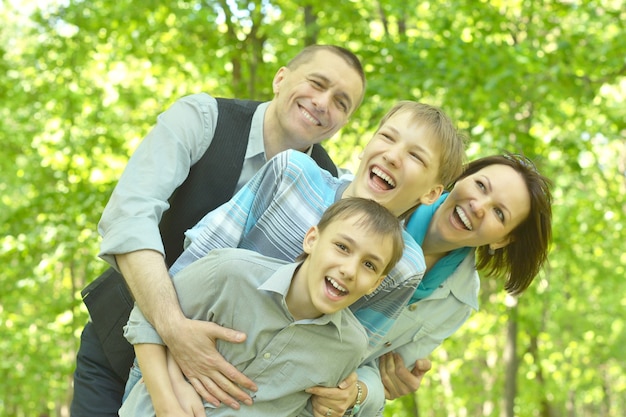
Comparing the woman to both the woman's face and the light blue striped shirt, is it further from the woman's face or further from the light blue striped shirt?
the light blue striped shirt

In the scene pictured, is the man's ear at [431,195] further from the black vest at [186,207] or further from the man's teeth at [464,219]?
the black vest at [186,207]

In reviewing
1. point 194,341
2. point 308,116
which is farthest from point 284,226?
point 308,116

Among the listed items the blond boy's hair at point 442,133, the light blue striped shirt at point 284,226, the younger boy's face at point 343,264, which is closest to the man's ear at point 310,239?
the younger boy's face at point 343,264

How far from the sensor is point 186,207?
2902mm

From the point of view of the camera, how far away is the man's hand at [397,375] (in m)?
3.09

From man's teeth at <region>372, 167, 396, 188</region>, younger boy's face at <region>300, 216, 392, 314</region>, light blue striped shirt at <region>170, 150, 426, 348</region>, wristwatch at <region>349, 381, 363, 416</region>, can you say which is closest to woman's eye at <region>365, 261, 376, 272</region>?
younger boy's face at <region>300, 216, 392, 314</region>

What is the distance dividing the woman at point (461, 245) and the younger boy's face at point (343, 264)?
0.62m

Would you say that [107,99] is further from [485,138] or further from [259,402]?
[259,402]

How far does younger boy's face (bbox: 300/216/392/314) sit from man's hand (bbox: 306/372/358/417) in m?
0.31

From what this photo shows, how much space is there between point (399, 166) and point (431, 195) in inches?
8.9

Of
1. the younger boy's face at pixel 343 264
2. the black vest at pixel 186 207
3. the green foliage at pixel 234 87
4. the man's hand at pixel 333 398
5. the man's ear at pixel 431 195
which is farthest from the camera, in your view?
the green foliage at pixel 234 87

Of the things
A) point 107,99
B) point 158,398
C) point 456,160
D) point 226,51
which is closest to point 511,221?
point 456,160

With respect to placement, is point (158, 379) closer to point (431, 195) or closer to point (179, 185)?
point (179, 185)

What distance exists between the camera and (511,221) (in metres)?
3.05
